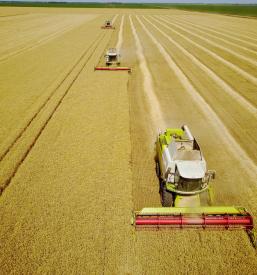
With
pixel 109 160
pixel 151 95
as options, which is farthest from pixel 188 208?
pixel 151 95

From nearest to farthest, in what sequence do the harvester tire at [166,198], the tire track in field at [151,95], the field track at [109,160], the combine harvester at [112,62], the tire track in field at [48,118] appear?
1. the field track at [109,160]
2. the harvester tire at [166,198]
3. the tire track in field at [48,118]
4. the tire track in field at [151,95]
5. the combine harvester at [112,62]

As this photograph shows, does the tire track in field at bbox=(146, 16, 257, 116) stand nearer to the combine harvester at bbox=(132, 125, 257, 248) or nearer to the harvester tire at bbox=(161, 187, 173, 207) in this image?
the combine harvester at bbox=(132, 125, 257, 248)

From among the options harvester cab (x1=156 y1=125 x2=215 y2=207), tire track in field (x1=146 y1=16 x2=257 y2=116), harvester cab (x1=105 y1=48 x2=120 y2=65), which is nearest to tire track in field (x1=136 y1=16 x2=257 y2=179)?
tire track in field (x1=146 y1=16 x2=257 y2=116)

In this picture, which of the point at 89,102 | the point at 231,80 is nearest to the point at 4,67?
the point at 89,102

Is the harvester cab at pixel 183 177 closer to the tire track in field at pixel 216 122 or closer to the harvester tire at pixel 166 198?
the harvester tire at pixel 166 198

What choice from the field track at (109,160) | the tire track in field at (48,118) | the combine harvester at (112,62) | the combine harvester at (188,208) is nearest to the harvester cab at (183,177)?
the combine harvester at (188,208)
